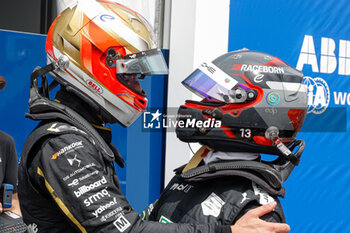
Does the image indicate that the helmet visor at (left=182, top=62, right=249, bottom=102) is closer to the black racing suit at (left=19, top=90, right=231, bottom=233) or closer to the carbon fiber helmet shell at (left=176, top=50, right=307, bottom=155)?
the carbon fiber helmet shell at (left=176, top=50, right=307, bottom=155)

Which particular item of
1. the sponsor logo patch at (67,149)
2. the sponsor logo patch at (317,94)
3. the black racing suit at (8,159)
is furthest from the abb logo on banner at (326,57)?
the sponsor logo patch at (67,149)

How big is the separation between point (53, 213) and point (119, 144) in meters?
2.15

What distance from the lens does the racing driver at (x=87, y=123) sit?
5.00 feet

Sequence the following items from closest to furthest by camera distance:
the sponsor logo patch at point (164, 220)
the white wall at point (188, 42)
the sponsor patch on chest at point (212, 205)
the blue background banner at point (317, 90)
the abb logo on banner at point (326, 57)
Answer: the sponsor patch on chest at point (212, 205) → the sponsor logo patch at point (164, 220) → the white wall at point (188, 42) → the blue background banner at point (317, 90) → the abb logo on banner at point (326, 57)

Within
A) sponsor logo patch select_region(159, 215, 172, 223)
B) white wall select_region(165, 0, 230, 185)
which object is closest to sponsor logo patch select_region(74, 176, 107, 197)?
sponsor logo patch select_region(159, 215, 172, 223)

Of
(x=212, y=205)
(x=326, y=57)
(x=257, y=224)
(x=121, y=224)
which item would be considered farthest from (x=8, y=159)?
(x=326, y=57)

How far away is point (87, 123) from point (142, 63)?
0.42 meters

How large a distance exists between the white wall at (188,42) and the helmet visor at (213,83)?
194 cm

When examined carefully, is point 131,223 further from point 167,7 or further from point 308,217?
point 308,217

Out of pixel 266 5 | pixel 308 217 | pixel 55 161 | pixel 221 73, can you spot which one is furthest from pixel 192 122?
pixel 308 217

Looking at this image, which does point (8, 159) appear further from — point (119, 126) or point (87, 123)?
point (87, 123)

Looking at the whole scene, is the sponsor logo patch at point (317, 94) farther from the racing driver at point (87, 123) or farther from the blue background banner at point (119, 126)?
the racing driver at point (87, 123)

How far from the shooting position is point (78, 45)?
2.00 metres

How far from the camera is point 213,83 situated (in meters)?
1.76
